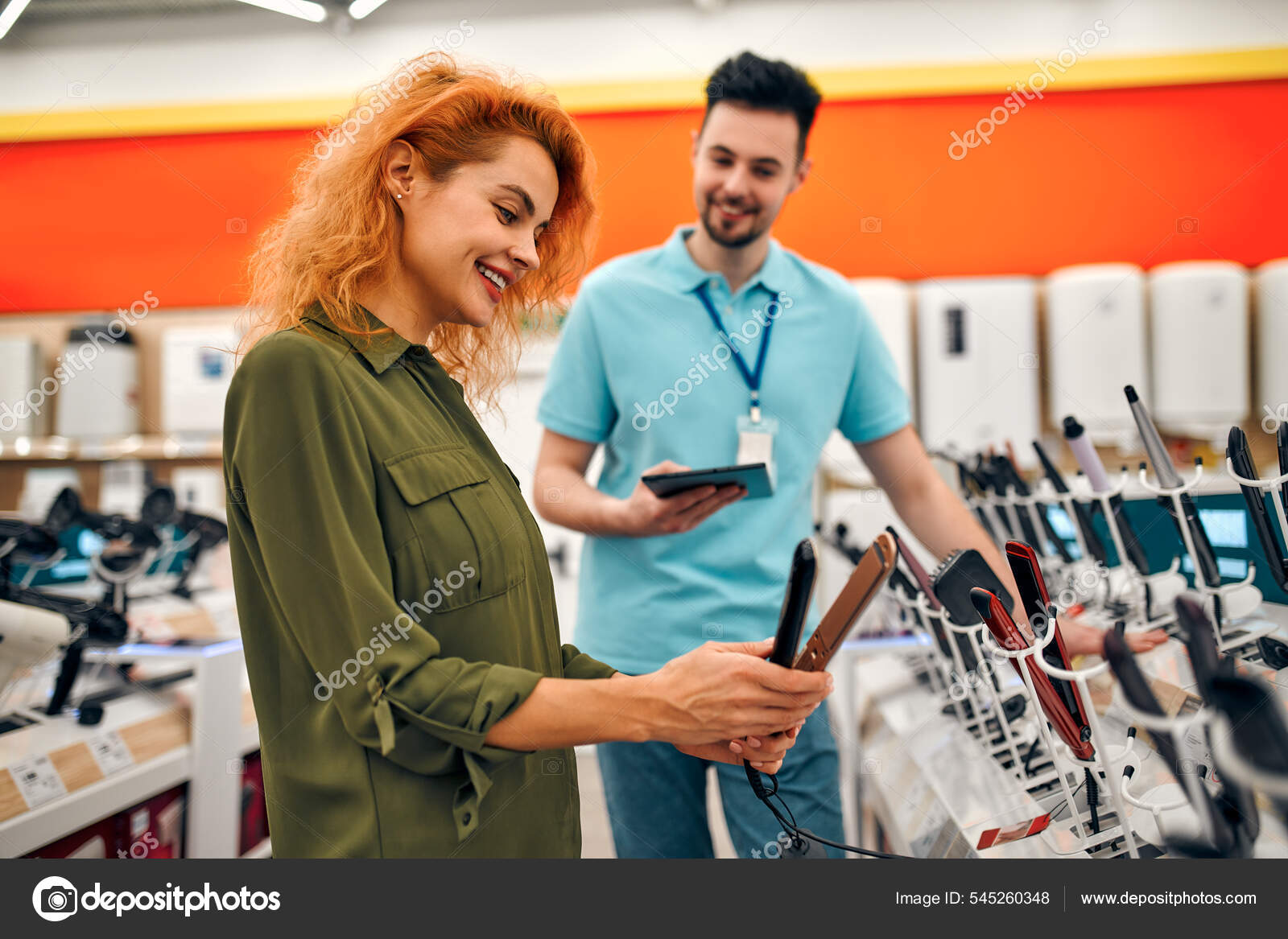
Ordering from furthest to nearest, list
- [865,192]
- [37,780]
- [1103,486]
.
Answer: [865,192] < [37,780] < [1103,486]

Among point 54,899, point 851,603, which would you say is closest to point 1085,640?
point 851,603

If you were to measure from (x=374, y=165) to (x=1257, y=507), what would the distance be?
95 cm

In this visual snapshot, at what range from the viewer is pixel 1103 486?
978 mm

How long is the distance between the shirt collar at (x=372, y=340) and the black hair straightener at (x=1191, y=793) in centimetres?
67

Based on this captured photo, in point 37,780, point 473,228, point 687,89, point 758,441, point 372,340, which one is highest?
point 687,89

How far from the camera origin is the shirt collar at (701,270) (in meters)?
1.40

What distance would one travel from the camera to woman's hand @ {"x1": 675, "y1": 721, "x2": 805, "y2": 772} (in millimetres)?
839

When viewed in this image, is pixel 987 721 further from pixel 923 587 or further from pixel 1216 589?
A: pixel 1216 589

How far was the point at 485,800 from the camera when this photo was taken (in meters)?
0.83

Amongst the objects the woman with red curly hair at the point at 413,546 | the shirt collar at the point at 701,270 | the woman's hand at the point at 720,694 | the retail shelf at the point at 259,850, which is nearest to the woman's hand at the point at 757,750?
the woman with red curly hair at the point at 413,546

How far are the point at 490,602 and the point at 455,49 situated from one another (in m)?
1.14

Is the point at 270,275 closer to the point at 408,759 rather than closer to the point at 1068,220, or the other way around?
the point at 408,759

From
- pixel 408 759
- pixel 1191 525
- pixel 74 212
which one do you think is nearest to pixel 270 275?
pixel 408 759

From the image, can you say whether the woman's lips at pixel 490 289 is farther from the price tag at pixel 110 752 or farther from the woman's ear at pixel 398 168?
the price tag at pixel 110 752
